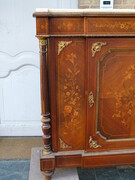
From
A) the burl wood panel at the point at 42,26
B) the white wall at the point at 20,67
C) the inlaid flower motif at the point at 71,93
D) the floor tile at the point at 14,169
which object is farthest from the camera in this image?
the white wall at the point at 20,67

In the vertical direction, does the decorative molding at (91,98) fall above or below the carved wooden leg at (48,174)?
above

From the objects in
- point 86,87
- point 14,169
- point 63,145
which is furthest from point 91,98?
point 14,169

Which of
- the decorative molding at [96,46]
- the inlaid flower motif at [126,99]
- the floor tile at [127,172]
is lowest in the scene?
the floor tile at [127,172]

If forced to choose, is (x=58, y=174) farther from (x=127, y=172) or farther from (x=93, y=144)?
(x=127, y=172)

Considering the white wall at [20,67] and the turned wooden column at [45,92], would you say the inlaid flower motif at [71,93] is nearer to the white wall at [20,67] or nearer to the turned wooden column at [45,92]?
the turned wooden column at [45,92]

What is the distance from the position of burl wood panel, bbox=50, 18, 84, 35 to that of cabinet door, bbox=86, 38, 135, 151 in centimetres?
10

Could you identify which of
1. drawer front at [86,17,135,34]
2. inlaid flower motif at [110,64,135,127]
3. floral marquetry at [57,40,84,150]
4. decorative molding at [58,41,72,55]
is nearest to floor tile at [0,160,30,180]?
floral marquetry at [57,40,84,150]

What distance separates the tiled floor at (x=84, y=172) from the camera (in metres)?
1.62

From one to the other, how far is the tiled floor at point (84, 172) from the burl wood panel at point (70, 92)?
0.42 m

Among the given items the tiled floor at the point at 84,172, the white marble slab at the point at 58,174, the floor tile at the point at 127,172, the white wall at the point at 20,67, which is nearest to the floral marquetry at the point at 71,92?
the white marble slab at the point at 58,174

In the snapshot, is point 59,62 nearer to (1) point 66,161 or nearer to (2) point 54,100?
(2) point 54,100

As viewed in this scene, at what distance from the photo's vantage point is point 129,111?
4.47 feet

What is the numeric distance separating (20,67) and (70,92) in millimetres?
914

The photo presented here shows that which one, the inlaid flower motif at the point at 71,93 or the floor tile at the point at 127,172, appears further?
the floor tile at the point at 127,172
